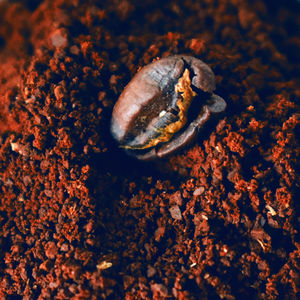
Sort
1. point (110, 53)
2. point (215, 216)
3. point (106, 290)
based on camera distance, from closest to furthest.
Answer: point (106, 290), point (215, 216), point (110, 53)

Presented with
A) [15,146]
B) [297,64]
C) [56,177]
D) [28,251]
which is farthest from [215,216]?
[297,64]

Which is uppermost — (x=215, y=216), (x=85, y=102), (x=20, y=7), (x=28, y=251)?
(x=20, y=7)

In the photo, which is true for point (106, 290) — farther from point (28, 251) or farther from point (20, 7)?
point (20, 7)

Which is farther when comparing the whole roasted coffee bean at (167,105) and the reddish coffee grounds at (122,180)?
the whole roasted coffee bean at (167,105)

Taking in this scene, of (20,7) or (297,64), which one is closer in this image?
(20,7)

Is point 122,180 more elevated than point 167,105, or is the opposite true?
point 167,105
